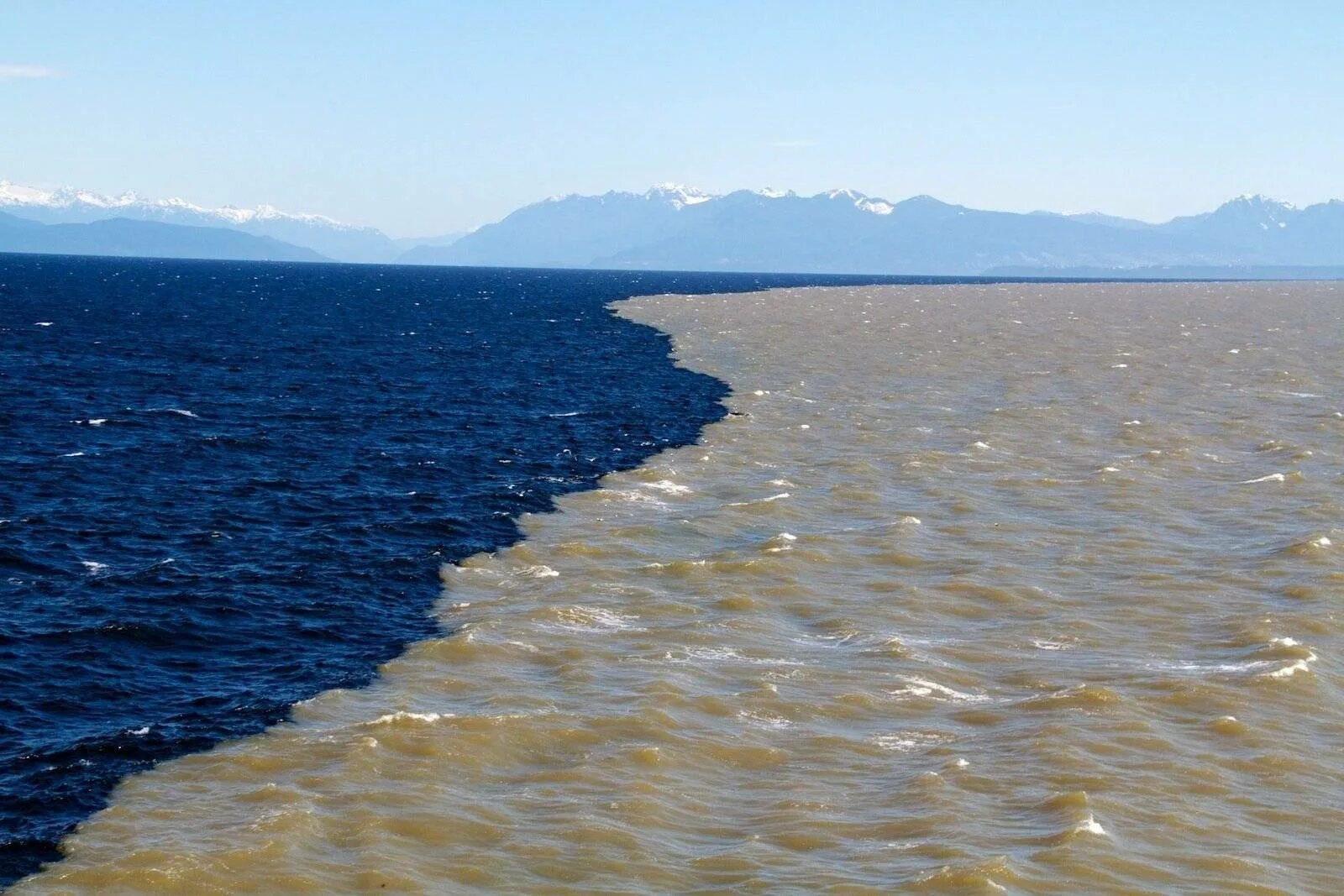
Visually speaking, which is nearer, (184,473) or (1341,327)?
(184,473)

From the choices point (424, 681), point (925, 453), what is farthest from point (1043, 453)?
point (424, 681)

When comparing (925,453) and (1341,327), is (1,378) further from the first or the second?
(1341,327)

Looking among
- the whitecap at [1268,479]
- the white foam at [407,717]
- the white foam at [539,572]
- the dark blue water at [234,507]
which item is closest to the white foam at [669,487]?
the dark blue water at [234,507]

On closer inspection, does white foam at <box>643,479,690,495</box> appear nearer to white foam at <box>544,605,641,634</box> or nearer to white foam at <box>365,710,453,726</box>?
white foam at <box>544,605,641,634</box>

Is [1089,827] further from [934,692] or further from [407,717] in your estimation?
[407,717]

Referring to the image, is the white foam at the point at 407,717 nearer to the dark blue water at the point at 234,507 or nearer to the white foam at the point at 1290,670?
the dark blue water at the point at 234,507

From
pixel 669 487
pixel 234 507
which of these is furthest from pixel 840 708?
pixel 234 507

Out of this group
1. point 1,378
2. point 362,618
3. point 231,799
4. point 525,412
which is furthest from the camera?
point 1,378
